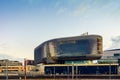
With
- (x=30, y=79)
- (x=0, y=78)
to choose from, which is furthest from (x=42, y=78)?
(x=0, y=78)

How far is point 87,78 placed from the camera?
15800cm

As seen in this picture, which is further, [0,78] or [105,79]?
[0,78]

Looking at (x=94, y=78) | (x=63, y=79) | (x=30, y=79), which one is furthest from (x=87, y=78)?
(x=30, y=79)

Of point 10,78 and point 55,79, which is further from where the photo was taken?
point 10,78

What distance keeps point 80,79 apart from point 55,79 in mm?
12865

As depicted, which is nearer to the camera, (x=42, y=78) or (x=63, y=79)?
(x=63, y=79)

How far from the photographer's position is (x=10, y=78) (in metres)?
164

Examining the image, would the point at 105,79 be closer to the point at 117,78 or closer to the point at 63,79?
the point at 117,78

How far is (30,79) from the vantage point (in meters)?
155

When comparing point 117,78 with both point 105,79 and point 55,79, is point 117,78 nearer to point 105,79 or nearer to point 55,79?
point 105,79

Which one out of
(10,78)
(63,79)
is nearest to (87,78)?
(63,79)

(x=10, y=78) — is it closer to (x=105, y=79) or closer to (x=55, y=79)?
(x=55, y=79)

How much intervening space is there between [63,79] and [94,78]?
16.3 m

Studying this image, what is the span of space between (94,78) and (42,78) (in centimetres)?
2722
